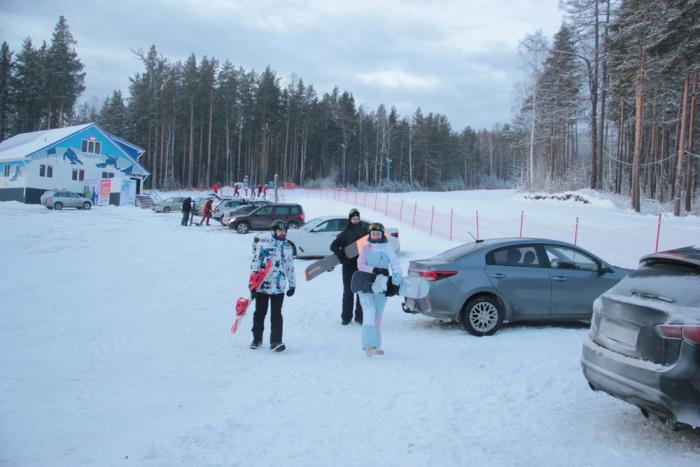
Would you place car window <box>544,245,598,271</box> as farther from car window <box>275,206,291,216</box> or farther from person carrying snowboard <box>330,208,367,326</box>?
car window <box>275,206,291,216</box>

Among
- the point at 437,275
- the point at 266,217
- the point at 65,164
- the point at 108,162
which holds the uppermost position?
the point at 108,162

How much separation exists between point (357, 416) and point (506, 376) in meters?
2.07

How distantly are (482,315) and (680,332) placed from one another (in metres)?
4.19

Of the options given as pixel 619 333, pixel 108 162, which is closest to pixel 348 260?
pixel 619 333

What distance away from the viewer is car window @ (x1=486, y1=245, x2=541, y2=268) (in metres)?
8.05

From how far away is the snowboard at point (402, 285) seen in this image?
271 inches

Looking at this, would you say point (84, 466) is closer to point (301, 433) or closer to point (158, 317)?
point (301, 433)

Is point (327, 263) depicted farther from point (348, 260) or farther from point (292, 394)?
point (292, 394)

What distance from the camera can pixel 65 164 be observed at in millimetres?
43312

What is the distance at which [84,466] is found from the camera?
3752 millimetres

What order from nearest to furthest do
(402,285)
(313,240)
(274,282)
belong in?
(274,282), (402,285), (313,240)

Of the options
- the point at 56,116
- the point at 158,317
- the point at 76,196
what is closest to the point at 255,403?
the point at 158,317

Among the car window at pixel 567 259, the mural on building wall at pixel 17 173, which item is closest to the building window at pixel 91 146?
the mural on building wall at pixel 17 173

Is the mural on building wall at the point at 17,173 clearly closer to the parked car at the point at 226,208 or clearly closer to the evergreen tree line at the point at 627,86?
the parked car at the point at 226,208
